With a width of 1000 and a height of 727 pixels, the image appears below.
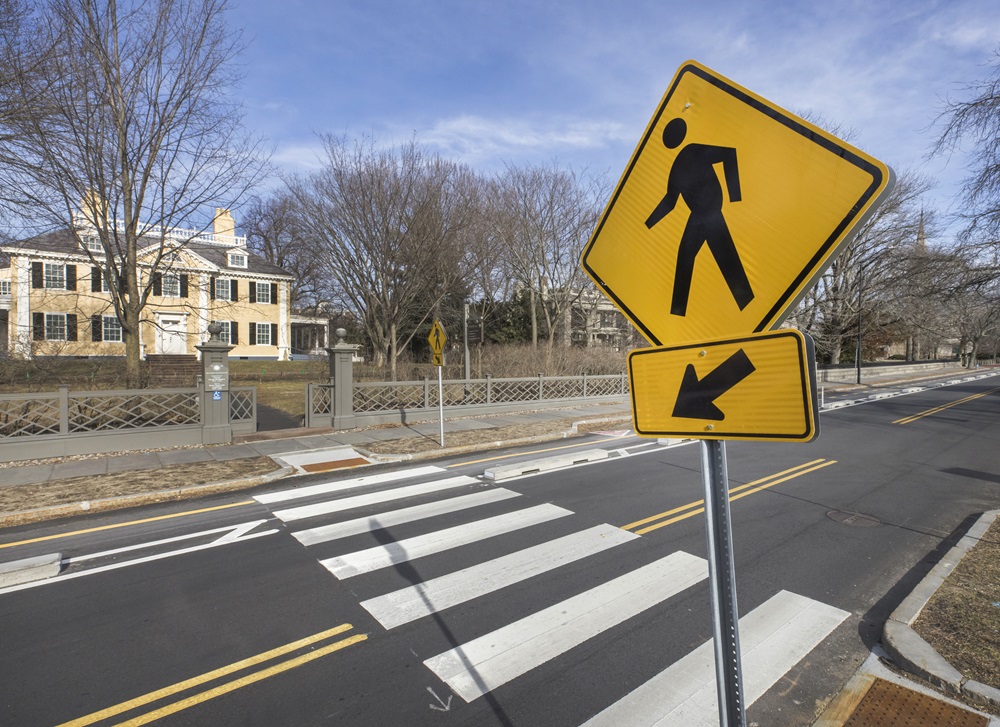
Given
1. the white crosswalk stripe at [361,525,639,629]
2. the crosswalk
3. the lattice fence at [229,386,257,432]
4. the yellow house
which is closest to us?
the crosswalk

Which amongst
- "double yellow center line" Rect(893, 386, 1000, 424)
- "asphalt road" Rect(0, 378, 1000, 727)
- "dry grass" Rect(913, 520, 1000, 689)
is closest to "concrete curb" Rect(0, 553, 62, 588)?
"asphalt road" Rect(0, 378, 1000, 727)

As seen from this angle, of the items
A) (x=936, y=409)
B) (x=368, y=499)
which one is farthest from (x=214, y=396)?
(x=936, y=409)

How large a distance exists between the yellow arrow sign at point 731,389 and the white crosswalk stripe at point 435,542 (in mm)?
4580

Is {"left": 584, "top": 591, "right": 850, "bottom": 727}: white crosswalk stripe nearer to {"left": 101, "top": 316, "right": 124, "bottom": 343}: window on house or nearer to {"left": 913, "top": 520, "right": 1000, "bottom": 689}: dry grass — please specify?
{"left": 913, "top": 520, "right": 1000, "bottom": 689}: dry grass

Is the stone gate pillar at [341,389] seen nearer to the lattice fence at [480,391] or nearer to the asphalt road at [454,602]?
the lattice fence at [480,391]

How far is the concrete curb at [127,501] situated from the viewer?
7.52 metres

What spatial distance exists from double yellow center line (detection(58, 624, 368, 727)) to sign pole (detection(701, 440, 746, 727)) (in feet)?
A: 11.2

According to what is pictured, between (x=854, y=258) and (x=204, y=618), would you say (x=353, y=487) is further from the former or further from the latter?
(x=854, y=258)

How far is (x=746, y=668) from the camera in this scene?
154 inches

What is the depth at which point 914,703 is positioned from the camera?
344cm

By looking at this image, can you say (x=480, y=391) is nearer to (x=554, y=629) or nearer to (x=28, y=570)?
(x=28, y=570)

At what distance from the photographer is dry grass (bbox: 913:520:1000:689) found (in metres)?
3.77

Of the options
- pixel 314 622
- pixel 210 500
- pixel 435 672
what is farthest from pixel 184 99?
pixel 435 672

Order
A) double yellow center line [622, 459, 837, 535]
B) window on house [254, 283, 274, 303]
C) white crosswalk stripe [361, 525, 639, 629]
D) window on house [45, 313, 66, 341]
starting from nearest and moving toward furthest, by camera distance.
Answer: white crosswalk stripe [361, 525, 639, 629] → double yellow center line [622, 459, 837, 535] → window on house [45, 313, 66, 341] → window on house [254, 283, 274, 303]
